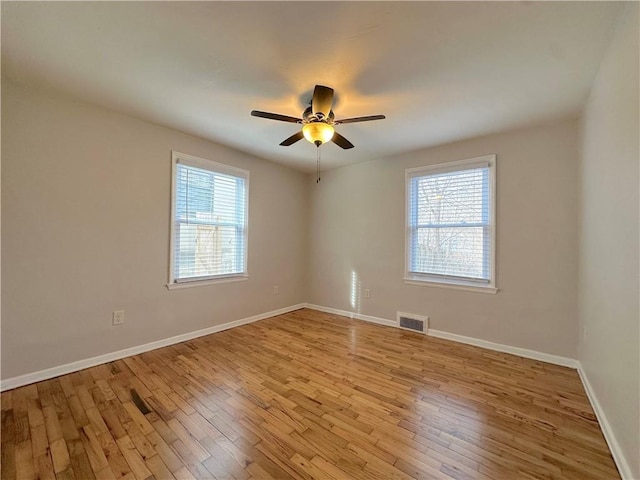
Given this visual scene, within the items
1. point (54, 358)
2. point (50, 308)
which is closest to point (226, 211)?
point (50, 308)

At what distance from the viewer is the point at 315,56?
1828mm

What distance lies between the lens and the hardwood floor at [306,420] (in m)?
1.44

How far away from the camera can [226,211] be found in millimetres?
3725

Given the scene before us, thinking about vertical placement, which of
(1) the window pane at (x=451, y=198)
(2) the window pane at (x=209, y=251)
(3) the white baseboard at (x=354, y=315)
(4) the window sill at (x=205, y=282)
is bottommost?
(3) the white baseboard at (x=354, y=315)

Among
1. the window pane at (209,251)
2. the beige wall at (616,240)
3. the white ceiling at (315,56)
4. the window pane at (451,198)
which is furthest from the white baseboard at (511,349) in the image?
the window pane at (209,251)

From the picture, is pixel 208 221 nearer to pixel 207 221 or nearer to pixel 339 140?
pixel 207 221

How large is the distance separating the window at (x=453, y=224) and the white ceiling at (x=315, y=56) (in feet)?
2.54

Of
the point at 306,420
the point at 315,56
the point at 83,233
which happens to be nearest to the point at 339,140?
the point at 315,56

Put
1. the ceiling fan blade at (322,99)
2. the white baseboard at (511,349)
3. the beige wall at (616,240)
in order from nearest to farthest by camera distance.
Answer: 1. the beige wall at (616,240)
2. the ceiling fan blade at (322,99)
3. the white baseboard at (511,349)

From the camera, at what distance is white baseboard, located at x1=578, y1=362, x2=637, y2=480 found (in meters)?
1.37

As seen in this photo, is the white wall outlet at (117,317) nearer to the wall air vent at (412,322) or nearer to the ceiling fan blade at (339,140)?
the ceiling fan blade at (339,140)

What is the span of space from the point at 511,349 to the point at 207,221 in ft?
12.9

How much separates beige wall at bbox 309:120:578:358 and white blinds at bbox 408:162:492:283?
0.48 ft

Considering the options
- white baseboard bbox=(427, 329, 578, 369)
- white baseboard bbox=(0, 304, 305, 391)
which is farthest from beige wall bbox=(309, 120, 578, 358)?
white baseboard bbox=(0, 304, 305, 391)
